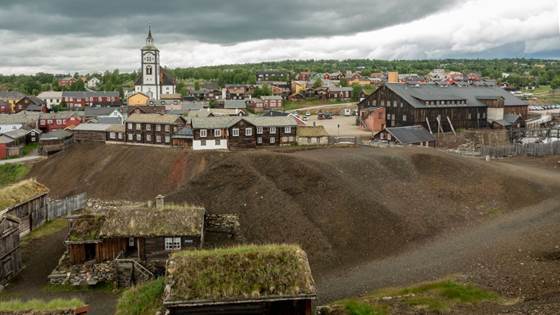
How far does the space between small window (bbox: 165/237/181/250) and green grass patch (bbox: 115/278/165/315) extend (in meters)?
5.02

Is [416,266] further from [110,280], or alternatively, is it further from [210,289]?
[110,280]

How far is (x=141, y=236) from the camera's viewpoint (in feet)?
105

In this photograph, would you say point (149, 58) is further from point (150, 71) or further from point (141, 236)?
point (141, 236)

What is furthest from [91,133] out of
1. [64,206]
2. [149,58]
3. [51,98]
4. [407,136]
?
[51,98]

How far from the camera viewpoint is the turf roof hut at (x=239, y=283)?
64.8 feet

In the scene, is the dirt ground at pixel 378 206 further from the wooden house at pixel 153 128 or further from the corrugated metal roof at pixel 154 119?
the corrugated metal roof at pixel 154 119

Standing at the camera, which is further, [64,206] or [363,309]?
[64,206]

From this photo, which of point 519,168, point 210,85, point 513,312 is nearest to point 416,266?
point 513,312

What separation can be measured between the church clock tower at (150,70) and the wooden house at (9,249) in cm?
8080

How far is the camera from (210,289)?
1994 cm

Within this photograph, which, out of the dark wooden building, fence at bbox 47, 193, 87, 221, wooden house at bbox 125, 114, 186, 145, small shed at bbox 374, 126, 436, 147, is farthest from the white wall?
the dark wooden building

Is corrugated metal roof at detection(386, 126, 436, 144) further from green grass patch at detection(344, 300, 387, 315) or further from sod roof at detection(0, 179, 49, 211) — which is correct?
green grass patch at detection(344, 300, 387, 315)

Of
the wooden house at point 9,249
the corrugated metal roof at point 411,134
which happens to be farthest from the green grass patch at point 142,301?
the corrugated metal roof at point 411,134

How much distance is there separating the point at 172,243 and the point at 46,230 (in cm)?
1704
